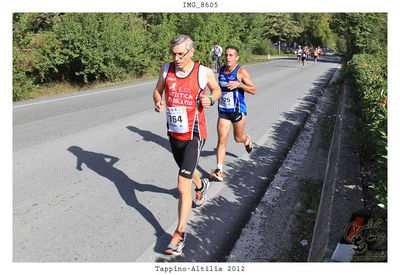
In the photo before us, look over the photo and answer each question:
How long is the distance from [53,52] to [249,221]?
490 inches

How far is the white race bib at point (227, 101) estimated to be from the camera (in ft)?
15.9

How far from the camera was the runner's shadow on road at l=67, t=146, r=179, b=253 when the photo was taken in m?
3.52

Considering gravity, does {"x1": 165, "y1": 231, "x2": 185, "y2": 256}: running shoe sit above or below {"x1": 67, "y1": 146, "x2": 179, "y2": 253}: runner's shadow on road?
below

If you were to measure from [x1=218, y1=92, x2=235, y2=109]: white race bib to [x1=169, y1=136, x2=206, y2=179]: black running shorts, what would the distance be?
1.51 meters

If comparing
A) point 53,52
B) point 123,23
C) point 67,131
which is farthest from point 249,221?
point 123,23

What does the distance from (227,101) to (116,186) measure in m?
2.15

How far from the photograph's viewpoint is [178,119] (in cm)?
339

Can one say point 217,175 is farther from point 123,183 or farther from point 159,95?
point 159,95

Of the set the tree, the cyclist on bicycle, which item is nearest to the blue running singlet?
the cyclist on bicycle

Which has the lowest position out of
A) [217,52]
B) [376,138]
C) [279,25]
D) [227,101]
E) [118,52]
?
[376,138]

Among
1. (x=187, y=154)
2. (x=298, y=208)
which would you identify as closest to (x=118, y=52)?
(x=187, y=154)

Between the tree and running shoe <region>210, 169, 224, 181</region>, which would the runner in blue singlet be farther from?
the tree

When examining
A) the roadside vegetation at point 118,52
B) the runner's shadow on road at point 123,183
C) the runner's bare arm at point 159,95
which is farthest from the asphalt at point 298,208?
the runner's bare arm at point 159,95

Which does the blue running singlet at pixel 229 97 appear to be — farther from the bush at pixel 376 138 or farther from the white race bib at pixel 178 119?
the bush at pixel 376 138
